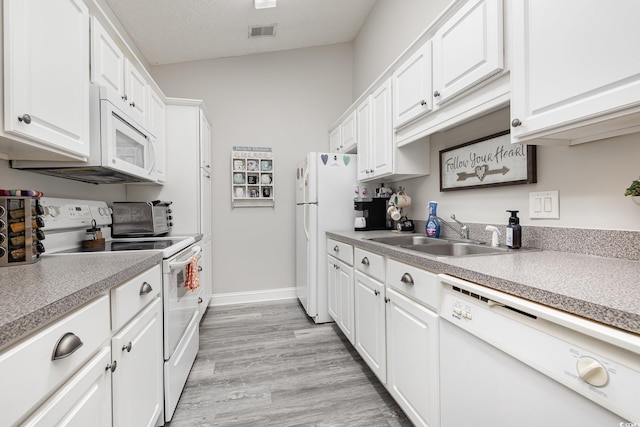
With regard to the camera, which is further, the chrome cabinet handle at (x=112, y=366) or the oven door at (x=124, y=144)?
the oven door at (x=124, y=144)

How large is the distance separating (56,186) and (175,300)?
98 centimetres

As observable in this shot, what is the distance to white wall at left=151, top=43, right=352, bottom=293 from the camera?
3.31m

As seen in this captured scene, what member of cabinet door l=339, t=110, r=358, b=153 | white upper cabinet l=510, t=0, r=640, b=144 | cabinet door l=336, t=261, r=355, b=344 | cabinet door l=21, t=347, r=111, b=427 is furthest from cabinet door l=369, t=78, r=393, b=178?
cabinet door l=21, t=347, r=111, b=427

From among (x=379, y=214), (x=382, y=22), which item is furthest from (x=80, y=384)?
(x=382, y=22)

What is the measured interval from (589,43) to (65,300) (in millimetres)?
1590

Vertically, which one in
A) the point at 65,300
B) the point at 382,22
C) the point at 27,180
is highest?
the point at 382,22

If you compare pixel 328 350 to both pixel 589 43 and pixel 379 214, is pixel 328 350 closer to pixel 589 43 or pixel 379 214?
pixel 379 214

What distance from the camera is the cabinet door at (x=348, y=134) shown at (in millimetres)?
2838

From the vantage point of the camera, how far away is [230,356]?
2.14 meters

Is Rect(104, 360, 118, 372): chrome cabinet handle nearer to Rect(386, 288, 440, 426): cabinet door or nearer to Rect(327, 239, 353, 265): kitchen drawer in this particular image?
Rect(386, 288, 440, 426): cabinet door

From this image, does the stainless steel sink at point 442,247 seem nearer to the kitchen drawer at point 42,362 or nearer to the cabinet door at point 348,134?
the cabinet door at point 348,134

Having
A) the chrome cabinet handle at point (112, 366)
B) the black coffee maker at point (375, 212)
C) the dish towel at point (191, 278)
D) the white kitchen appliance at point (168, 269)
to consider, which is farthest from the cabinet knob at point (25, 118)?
the black coffee maker at point (375, 212)

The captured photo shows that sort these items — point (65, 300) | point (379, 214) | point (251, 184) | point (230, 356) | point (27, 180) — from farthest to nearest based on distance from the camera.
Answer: point (251, 184) < point (379, 214) < point (230, 356) < point (27, 180) < point (65, 300)

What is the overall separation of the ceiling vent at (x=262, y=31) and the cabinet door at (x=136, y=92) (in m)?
1.26
